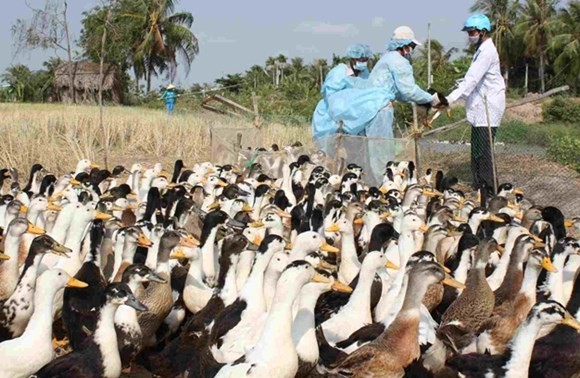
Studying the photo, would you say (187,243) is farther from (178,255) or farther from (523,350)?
(523,350)

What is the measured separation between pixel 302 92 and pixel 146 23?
34.7ft

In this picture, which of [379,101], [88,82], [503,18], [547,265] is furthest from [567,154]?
[503,18]

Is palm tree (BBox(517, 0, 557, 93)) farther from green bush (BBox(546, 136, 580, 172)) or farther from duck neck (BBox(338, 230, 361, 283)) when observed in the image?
duck neck (BBox(338, 230, 361, 283))

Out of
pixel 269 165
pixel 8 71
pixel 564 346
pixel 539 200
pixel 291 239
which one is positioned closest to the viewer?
pixel 564 346

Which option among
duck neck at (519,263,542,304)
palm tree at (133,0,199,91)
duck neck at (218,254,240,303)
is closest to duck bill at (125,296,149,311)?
duck neck at (218,254,240,303)

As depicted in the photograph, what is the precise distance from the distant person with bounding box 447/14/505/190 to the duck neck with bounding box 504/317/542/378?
5.34 m

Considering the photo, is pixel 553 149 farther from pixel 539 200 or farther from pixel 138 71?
pixel 138 71

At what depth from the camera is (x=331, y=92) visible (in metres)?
13.1

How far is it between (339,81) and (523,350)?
8600 millimetres

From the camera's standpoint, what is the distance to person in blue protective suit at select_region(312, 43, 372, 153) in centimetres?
1293

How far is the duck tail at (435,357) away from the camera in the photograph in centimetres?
521

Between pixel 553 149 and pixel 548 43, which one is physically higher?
pixel 548 43

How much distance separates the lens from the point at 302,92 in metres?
35.2

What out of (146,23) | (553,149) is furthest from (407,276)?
(146,23)
